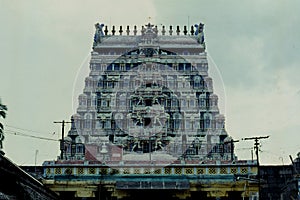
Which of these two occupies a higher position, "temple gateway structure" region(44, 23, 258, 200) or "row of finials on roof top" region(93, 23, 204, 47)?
"row of finials on roof top" region(93, 23, 204, 47)

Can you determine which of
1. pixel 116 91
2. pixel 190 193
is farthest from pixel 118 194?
pixel 116 91

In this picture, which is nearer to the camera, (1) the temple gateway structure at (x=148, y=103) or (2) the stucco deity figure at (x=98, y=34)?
(1) the temple gateway structure at (x=148, y=103)

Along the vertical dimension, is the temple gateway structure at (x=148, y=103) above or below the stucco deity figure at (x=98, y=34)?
below

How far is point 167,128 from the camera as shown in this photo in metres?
51.8

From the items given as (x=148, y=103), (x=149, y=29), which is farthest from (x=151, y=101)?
(x=149, y=29)

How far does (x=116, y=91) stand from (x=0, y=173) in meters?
41.9

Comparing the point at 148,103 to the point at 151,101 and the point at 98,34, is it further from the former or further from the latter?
the point at 98,34

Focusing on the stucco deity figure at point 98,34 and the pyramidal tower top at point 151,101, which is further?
the stucco deity figure at point 98,34

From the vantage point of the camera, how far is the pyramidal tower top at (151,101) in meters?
51.0

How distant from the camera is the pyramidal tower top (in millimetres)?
50969

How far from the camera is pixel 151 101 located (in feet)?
173

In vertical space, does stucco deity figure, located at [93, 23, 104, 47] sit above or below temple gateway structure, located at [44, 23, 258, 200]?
above

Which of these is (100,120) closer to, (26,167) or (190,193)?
(26,167)

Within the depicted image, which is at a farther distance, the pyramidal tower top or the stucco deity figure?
the stucco deity figure
